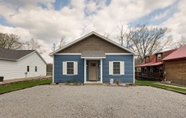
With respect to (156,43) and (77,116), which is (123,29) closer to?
(156,43)

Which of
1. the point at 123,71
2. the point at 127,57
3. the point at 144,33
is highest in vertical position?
the point at 144,33

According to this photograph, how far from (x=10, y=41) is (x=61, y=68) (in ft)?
84.7

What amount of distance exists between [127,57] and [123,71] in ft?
4.69

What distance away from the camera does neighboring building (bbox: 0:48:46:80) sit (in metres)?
15.1

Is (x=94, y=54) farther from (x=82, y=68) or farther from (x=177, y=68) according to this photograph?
(x=177, y=68)

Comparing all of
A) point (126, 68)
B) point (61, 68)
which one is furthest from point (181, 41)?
point (61, 68)

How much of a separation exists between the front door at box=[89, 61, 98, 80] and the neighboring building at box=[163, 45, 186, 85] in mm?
8837

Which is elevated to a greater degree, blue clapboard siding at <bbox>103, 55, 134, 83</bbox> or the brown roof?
the brown roof

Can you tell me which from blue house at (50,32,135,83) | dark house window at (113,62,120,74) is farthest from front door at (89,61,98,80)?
dark house window at (113,62,120,74)

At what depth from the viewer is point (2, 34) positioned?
28.9 metres

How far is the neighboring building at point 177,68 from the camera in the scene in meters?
12.7

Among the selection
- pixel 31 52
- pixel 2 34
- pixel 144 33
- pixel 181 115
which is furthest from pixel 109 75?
pixel 2 34

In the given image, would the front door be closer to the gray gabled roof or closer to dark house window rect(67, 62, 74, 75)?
the gray gabled roof

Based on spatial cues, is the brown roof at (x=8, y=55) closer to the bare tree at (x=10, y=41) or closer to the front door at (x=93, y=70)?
the front door at (x=93, y=70)
